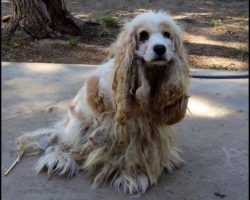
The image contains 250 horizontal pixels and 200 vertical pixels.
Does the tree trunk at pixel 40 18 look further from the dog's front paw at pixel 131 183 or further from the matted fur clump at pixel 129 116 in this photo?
the dog's front paw at pixel 131 183

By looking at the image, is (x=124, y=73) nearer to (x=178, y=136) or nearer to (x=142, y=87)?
(x=142, y=87)

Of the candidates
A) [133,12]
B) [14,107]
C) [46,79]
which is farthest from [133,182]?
[133,12]

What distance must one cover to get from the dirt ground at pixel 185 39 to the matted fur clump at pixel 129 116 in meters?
2.61

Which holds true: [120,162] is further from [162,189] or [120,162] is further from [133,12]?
[133,12]

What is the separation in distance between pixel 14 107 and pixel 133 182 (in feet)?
5.42

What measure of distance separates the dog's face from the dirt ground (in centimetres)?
285

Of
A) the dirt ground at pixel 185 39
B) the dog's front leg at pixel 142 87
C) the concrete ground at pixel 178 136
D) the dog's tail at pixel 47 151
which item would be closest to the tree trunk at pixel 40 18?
the dirt ground at pixel 185 39

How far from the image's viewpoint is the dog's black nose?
303 cm

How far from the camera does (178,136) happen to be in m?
4.20

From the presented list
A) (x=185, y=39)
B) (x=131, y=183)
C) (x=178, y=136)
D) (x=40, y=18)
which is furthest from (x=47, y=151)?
(x=185, y=39)

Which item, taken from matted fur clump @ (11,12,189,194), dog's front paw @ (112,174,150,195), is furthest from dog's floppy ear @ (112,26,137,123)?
dog's front paw @ (112,174,150,195)

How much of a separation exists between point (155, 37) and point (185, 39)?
4.79 m

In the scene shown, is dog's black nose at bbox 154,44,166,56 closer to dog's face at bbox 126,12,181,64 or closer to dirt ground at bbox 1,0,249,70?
dog's face at bbox 126,12,181,64

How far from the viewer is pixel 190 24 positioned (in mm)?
8914
